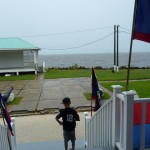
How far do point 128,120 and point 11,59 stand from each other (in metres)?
23.1

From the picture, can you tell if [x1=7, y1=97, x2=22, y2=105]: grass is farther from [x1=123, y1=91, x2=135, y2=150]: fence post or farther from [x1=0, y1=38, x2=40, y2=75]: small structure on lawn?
[x1=0, y1=38, x2=40, y2=75]: small structure on lawn

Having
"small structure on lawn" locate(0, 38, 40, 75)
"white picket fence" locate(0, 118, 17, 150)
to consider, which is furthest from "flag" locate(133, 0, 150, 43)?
"small structure on lawn" locate(0, 38, 40, 75)

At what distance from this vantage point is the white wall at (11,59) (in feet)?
83.4

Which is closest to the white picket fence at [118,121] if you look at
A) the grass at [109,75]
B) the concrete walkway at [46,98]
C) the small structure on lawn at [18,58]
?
the concrete walkway at [46,98]

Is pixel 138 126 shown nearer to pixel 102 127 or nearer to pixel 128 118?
pixel 128 118

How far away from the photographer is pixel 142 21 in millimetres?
3924

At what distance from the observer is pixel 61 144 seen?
6.95 metres

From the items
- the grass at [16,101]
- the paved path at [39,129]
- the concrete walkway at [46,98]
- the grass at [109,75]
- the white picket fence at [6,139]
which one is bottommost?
the paved path at [39,129]

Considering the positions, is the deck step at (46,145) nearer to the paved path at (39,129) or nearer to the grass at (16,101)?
the paved path at (39,129)

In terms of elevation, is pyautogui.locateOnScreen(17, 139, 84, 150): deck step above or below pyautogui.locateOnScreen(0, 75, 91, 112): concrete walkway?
below

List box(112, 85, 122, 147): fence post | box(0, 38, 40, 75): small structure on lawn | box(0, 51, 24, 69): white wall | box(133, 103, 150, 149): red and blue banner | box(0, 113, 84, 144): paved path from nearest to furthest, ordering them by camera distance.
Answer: box(133, 103, 150, 149): red and blue banner → box(112, 85, 122, 147): fence post → box(0, 113, 84, 144): paved path → box(0, 38, 40, 75): small structure on lawn → box(0, 51, 24, 69): white wall

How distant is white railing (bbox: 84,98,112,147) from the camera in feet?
14.4

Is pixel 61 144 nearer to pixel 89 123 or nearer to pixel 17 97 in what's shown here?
pixel 89 123

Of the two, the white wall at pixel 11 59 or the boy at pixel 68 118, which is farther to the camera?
the white wall at pixel 11 59
